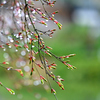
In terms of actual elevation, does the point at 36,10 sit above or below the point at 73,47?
above

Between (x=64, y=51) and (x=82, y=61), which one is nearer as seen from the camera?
(x=82, y=61)

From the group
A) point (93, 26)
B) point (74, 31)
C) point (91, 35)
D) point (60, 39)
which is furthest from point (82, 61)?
point (93, 26)

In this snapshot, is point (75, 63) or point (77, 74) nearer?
point (77, 74)

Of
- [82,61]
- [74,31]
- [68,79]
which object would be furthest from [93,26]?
[68,79]

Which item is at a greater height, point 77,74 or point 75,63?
point 75,63

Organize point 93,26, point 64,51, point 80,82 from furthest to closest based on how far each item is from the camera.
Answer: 1. point 93,26
2. point 64,51
3. point 80,82

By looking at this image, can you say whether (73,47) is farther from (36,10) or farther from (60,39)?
(36,10)

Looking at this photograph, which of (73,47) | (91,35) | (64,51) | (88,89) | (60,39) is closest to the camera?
(88,89)

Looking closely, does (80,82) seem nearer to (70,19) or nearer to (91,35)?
(91,35)
